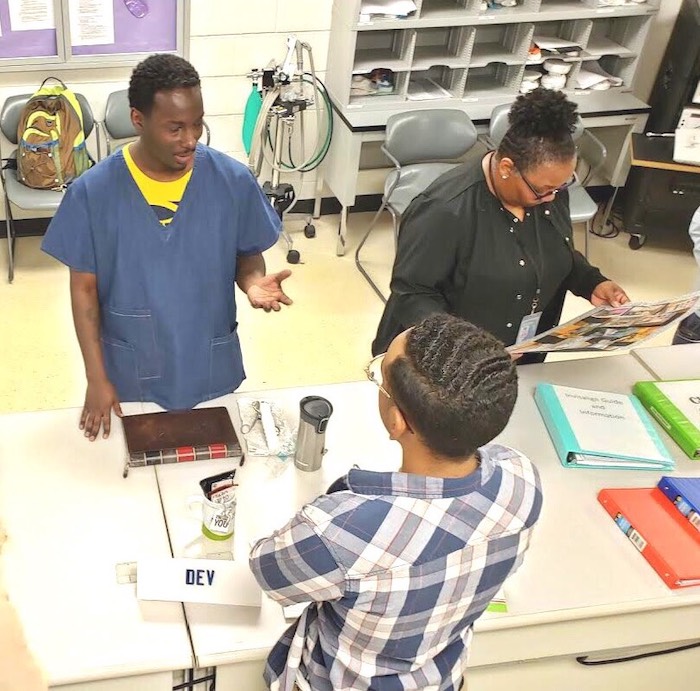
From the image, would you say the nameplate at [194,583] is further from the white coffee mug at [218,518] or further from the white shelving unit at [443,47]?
the white shelving unit at [443,47]

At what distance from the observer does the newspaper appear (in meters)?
2.36

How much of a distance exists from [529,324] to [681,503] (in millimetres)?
638

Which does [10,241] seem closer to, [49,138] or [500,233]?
[49,138]

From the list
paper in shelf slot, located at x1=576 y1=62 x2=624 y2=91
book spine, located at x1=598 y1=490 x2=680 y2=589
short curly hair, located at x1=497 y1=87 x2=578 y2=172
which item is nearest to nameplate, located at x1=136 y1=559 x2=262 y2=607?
book spine, located at x1=598 y1=490 x2=680 y2=589

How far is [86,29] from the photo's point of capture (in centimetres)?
429

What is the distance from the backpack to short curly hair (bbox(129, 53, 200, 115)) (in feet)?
7.50

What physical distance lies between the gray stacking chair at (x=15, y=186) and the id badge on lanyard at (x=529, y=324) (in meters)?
2.44

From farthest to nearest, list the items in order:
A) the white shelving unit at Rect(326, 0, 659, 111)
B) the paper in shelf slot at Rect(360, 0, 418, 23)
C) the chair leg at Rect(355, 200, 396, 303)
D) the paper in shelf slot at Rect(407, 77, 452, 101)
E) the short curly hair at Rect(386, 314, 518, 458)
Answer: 1. the paper in shelf slot at Rect(407, 77, 452, 101)
2. the chair leg at Rect(355, 200, 396, 303)
3. the white shelving unit at Rect(326, 0, 659, 111)
4. the paper in shelf slot at Rect(360, 0, 418, 23)
5. the short curly hair at Rect(386, 314, 518, 458)

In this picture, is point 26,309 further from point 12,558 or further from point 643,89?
point 643,89

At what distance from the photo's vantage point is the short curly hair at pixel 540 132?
222cm

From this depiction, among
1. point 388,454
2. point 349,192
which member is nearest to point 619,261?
point 349,192

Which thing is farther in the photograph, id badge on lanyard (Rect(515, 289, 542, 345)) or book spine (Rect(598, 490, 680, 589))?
id badge on lanyard (Rect(515, 289, 542, 345))

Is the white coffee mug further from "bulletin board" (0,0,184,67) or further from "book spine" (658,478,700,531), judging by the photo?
"bulletin board" (0,0,184,67)

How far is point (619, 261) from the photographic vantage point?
5.17 m
